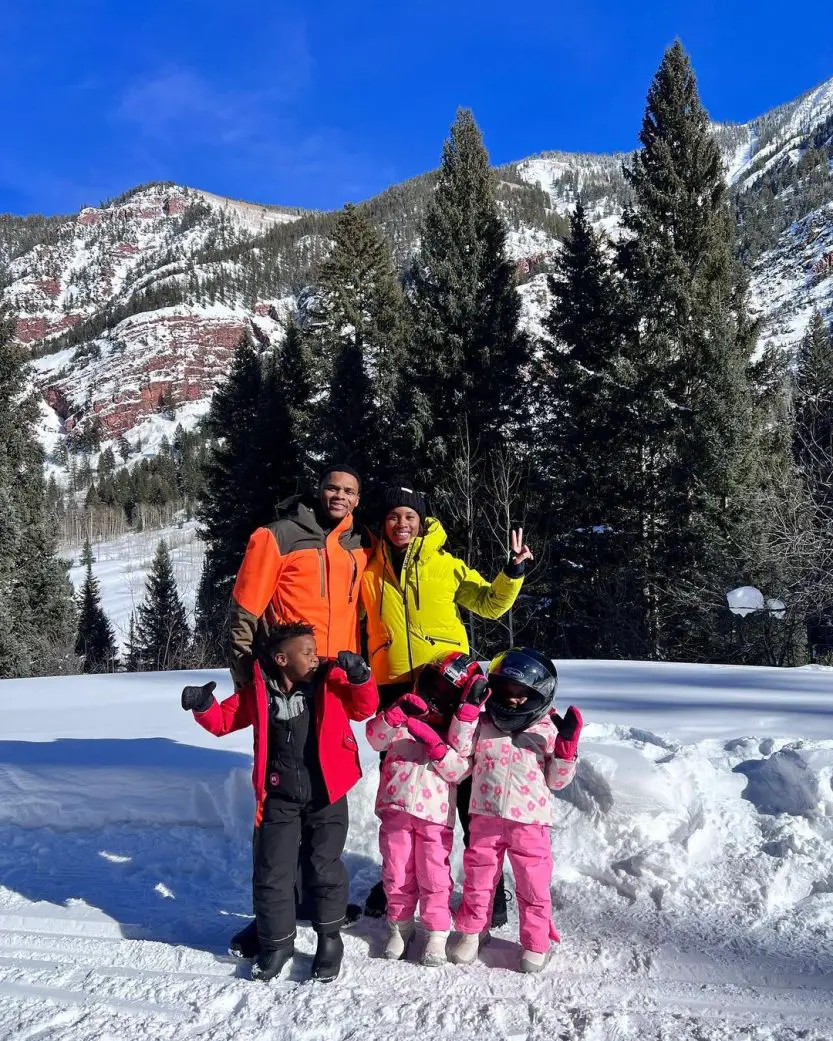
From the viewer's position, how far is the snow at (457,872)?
257 cm

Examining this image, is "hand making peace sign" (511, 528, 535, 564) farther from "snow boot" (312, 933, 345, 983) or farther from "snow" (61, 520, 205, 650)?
"snow" (61, 520, 205, 650)

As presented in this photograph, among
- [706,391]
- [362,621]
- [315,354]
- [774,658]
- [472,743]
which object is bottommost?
[774,658]

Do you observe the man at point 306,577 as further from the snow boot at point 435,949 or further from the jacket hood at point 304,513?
the snow boot at point 435,949

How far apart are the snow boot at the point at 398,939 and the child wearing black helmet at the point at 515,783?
0.21 meters

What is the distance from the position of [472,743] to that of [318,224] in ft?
625

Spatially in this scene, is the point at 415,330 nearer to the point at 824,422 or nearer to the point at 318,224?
the point at 824,422

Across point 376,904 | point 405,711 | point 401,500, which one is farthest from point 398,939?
point 401,500

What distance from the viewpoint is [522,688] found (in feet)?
10.0

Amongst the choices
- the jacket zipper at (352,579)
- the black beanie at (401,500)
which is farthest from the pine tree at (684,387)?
the jacket zipper at (352,579)

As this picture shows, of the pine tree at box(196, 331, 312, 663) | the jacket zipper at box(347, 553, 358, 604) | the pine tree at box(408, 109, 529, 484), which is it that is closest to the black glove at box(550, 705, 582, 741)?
the jacket zipper at box(347, 553, 358, 604)

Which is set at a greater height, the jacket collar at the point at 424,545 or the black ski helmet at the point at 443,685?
the jacket collar at the point at 424,545

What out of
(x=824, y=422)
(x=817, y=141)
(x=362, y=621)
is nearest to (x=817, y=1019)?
(x=362, y=621)

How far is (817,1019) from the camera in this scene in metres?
2.48

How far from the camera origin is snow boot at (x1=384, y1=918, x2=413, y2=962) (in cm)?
299
